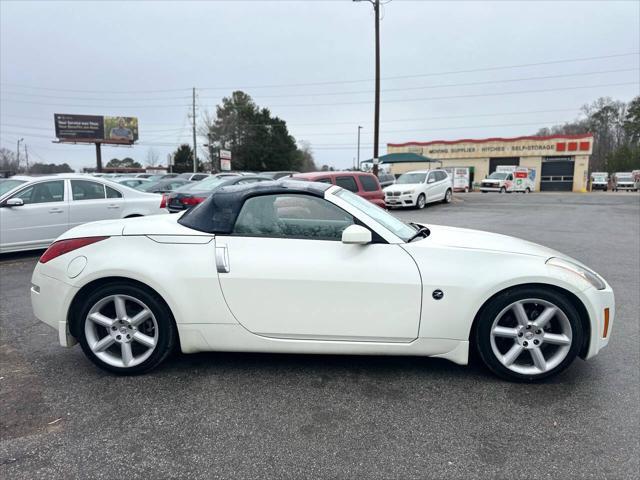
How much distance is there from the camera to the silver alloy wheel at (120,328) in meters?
3.18

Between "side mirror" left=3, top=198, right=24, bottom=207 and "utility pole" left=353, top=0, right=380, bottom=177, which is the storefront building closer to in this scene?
"utility pole" left=353, top=0, right=380, bottom=177

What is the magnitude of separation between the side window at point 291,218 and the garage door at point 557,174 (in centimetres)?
4577

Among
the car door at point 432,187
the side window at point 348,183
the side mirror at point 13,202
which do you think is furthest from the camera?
the car door at point 432,187

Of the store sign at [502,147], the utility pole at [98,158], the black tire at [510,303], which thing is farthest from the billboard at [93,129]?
the black tire at [510,303]

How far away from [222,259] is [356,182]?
8274 millimetres

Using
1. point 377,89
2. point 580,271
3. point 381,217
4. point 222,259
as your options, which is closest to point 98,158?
point 377,89

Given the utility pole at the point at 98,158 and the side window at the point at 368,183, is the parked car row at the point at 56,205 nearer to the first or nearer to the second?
the side window at the point at 368,183

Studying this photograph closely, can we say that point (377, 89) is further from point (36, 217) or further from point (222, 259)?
point (222, 259)

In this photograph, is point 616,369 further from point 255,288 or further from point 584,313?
point 255,288

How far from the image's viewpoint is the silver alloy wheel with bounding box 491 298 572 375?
119 inches

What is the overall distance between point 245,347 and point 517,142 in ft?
152

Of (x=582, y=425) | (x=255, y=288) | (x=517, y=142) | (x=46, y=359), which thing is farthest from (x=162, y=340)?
(x=517, y=142)

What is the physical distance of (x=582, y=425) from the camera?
2.62m

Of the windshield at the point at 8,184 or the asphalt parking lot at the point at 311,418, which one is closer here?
the asphalt parking lot at the point at 311,418
